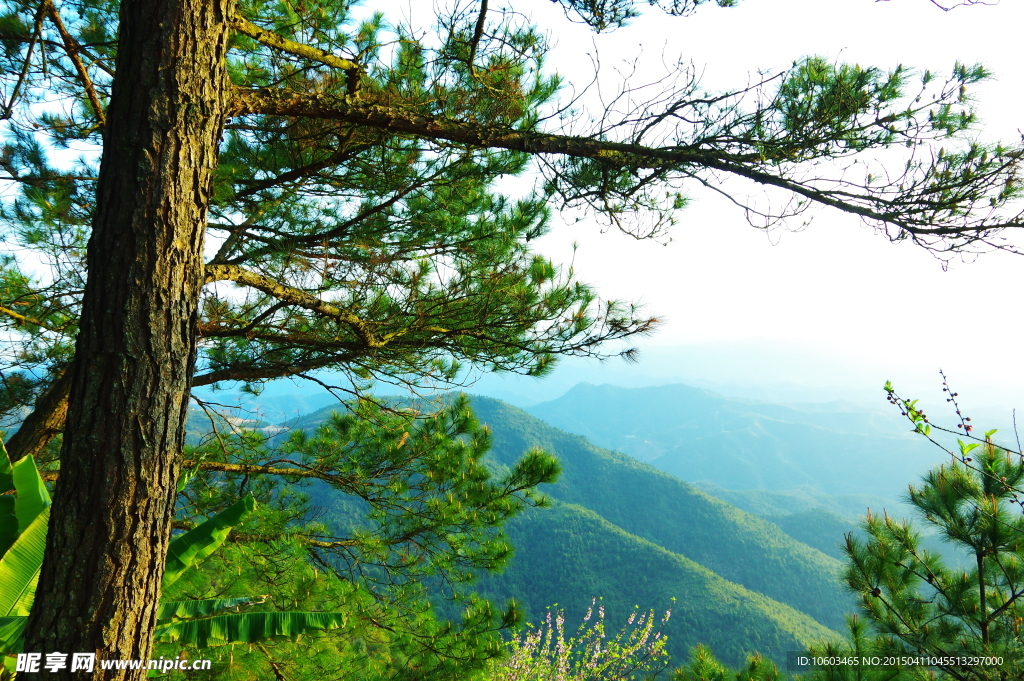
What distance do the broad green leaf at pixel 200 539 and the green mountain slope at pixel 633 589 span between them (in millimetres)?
24077

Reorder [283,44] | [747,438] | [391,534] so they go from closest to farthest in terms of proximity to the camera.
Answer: [283,44] < [391,534] < [747,438]

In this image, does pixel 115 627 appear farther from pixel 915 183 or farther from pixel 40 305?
pixel 915 183

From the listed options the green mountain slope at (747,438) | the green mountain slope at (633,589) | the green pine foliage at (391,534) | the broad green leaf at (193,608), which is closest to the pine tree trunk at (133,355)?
the broad green leaf at (193,608)

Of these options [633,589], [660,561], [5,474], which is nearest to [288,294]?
[5,474]

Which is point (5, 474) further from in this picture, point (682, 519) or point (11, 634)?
point (682, 519)

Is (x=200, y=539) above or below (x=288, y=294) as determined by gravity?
below

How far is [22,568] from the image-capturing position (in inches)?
84.6

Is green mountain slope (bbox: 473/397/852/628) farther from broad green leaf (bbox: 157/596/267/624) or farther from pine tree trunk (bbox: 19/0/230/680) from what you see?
pine tree trunk (bbox: 19/0/230/680)

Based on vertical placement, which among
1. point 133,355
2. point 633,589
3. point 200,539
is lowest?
point 633,589

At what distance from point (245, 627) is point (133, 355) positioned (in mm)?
1444

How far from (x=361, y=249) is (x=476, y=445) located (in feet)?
5.53

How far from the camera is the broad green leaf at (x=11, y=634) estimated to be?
5.76 feet

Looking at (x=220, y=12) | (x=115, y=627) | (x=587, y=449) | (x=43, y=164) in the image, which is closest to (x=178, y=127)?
(x=220, y=12)

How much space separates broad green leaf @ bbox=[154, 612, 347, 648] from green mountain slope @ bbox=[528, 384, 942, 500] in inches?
3836
